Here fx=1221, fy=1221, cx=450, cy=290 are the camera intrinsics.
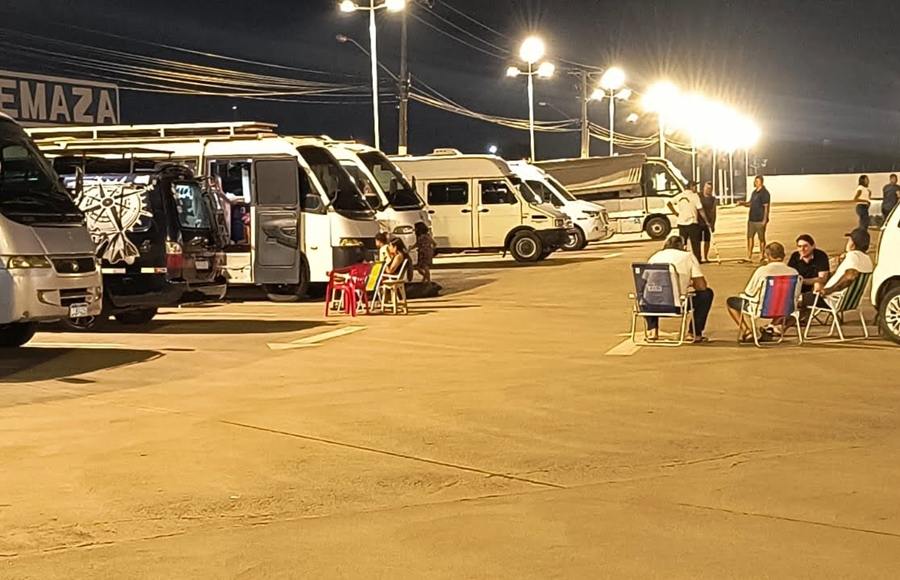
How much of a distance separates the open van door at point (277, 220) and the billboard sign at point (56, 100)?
32.0 feet

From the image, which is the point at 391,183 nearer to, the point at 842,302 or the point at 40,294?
the point at 842,302

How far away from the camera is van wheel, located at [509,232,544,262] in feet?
95.2

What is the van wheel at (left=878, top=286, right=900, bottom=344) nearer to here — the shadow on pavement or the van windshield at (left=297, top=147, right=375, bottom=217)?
the shadow on pavement

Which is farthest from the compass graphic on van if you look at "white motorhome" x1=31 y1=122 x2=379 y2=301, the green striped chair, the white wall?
the white wall

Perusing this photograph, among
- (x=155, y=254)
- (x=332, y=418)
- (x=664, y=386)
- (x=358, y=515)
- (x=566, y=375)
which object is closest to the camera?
(x=358, y=515)

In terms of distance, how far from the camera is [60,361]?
1393 centimetres

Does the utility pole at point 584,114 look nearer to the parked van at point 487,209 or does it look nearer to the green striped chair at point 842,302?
the parked van at point 487,209

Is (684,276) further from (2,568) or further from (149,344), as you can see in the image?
(2,568)

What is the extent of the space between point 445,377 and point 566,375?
3.99ft

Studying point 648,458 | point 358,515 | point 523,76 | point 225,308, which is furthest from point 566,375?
point 523,76

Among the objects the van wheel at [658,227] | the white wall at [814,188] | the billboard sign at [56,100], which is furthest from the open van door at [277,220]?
the white wall at [814,188]

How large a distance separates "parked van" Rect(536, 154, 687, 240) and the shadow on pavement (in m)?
25.3

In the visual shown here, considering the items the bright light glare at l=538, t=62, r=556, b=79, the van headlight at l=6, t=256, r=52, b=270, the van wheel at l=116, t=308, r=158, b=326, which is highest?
the bright light glare at l=538, t=62, r=556, b=79

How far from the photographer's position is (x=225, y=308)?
20.6 metres
